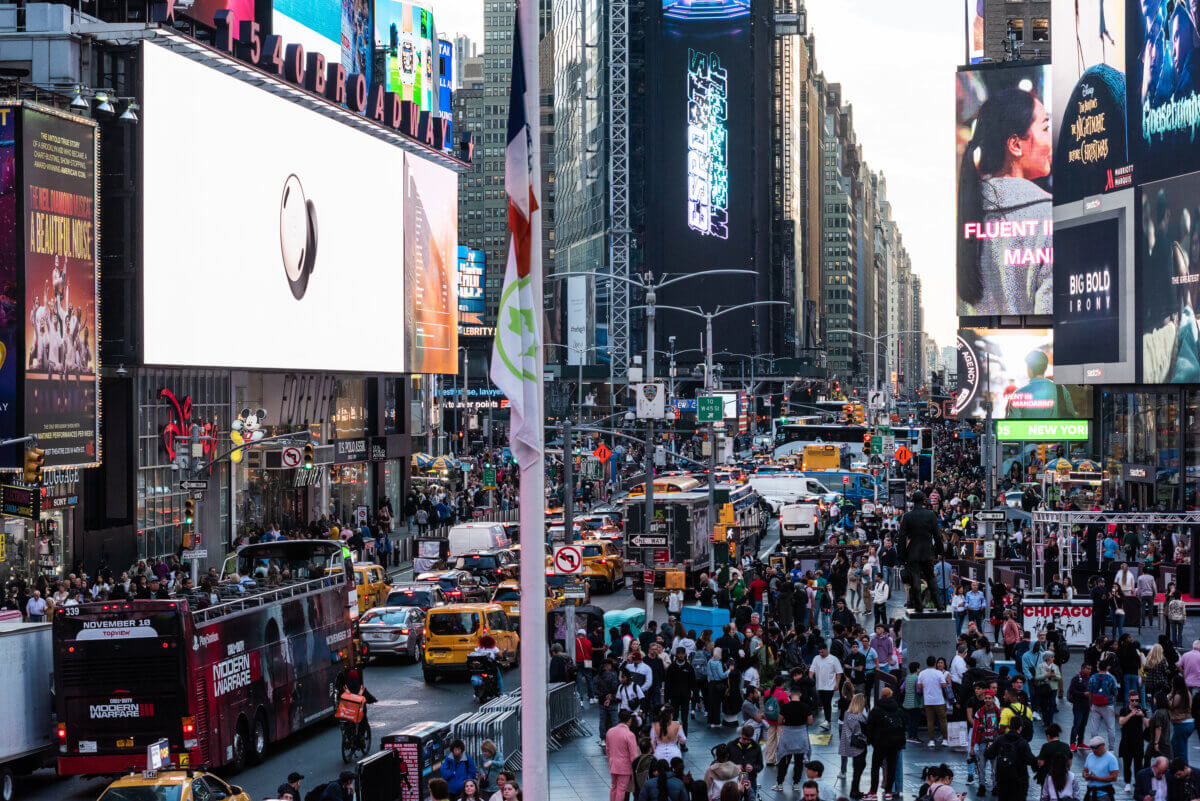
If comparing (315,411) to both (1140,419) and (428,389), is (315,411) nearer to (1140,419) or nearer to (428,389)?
(428,389)

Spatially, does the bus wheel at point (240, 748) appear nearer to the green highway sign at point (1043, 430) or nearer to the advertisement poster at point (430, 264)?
the advertisement poster at point (430, 264)

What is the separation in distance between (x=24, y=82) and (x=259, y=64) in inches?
483

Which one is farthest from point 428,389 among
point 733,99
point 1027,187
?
point 733,99

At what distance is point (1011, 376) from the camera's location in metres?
82.6

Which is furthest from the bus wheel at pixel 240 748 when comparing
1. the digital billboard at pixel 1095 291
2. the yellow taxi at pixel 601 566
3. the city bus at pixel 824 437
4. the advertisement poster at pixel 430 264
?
the city bus at pixel 824 437

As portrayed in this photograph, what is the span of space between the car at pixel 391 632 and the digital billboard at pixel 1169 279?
1184 inches

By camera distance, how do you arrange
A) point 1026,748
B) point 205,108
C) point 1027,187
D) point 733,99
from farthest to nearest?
point 733,99, point 1027,187, point 205,108, point 1026,748

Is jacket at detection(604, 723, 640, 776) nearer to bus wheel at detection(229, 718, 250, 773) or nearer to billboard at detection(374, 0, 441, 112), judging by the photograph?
bus wheel at detection(229, 718, 250, 773)

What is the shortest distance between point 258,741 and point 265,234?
35.2 meters

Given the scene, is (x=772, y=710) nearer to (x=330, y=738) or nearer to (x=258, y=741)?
(x=258, y=741)

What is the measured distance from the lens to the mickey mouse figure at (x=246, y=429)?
5284 centimetres

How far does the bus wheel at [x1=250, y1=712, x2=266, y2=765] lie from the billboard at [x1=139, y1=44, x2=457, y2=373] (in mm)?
26687

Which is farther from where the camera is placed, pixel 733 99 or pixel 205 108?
pixel 733 99

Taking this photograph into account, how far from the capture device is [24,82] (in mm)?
45594
